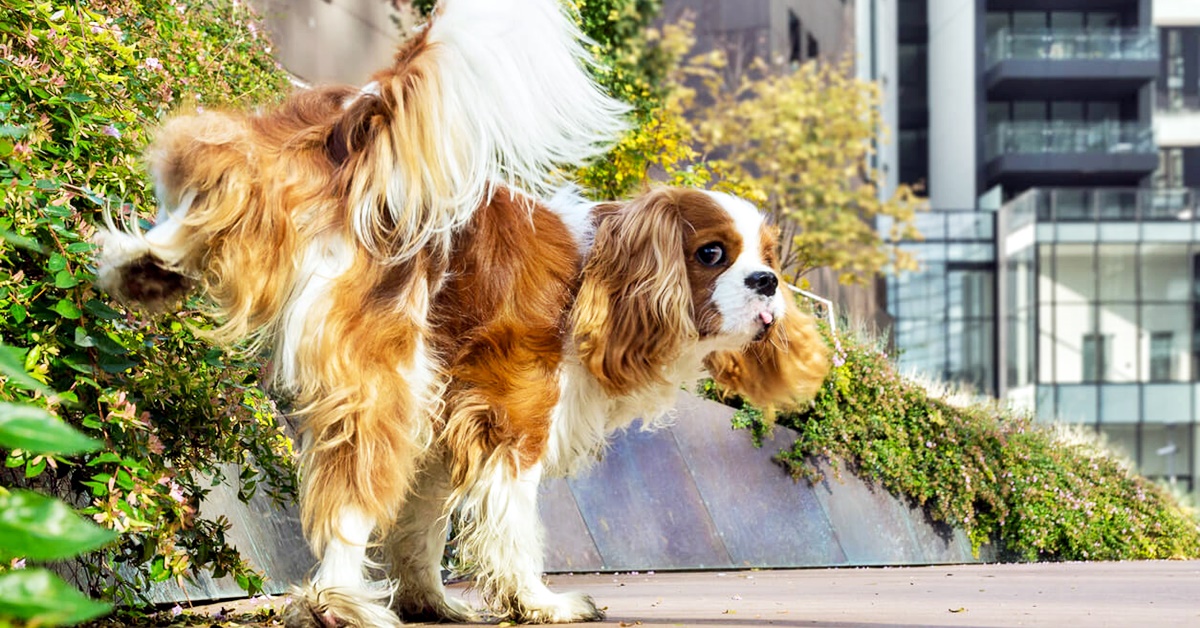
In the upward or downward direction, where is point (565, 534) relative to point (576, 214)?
downward

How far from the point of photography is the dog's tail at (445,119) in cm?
387

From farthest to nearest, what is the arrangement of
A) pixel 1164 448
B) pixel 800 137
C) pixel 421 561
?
pixel 1164 448, pixel 800 137, pixel 421 561

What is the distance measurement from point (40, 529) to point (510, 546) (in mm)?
3481

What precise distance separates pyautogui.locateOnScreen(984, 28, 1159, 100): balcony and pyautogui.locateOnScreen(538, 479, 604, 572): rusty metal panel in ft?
157

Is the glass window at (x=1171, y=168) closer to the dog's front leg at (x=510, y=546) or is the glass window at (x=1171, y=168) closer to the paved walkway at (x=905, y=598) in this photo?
the paved walkway at (x=905, y=598)

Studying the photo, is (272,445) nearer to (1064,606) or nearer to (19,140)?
(19,140)

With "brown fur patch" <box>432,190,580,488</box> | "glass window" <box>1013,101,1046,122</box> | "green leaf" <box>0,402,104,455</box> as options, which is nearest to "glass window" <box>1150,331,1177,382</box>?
"glass window" <box>1013,101,1046,122</box>

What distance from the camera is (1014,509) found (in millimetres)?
11258

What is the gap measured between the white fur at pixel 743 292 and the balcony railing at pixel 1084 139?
49616 millimetres

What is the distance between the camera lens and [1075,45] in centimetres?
5297

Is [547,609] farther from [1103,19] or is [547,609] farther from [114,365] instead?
[1103,19]

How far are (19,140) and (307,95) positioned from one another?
79cm

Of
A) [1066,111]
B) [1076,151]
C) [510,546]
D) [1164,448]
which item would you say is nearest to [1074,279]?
[1164,448]

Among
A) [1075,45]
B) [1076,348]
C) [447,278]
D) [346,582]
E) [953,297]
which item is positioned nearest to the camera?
[346,582]
